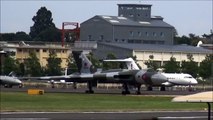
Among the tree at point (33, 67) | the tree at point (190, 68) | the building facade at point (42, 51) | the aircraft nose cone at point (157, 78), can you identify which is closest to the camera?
the aircraft nose cone at point (157, 78)

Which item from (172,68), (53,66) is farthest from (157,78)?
(53,66)

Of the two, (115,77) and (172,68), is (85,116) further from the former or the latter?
(172,68)

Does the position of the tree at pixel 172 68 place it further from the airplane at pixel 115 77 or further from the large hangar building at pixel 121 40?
the airplane at pixel 115 77

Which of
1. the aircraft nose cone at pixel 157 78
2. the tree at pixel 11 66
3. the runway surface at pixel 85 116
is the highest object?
the tree at pixel 11 66

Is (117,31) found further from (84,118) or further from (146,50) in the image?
(84,118)

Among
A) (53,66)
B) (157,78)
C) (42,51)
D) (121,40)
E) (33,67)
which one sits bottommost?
(157,78)

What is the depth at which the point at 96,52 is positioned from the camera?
572 ft

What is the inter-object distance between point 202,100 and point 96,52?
519 ft

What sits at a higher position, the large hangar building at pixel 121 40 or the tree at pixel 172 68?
the large hangar building at pixel 121 40

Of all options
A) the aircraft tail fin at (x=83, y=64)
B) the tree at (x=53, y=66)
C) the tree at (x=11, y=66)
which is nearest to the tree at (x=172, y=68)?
the tree at (x=53, y=66)

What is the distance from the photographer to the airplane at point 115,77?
73.9 m

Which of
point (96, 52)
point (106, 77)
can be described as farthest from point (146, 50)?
point (106, 77)

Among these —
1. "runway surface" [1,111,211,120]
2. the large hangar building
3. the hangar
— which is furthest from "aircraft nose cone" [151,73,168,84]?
the large hangar building

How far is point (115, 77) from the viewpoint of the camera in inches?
2997
